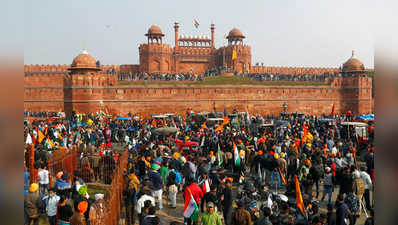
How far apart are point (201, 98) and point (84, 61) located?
41.3ft

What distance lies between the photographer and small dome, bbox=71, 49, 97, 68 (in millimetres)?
32812

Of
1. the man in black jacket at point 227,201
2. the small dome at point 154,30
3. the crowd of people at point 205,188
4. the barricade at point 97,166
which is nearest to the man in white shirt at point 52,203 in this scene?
the crowd of people at point 205,188

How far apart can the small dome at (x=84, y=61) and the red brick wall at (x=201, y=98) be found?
183 centimetres

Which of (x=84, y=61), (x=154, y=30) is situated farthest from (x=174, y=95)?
(x=154, y=30)

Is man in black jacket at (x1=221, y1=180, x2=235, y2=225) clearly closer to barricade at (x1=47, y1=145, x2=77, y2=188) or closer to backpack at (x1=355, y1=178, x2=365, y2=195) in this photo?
backpack at (x1=355, y1=178, x2=365, y2=195)

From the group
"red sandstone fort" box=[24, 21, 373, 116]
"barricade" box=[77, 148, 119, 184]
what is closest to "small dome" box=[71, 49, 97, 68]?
"red sandstone fort" box=[24, 21, 373, 116]

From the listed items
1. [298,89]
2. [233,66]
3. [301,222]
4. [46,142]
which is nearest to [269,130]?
[46,142]

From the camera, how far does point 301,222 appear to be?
5828 mm

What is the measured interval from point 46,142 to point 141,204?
802 centimetres

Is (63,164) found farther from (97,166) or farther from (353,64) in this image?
(353,64)

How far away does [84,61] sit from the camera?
32938mm

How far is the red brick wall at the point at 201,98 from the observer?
31812 mm

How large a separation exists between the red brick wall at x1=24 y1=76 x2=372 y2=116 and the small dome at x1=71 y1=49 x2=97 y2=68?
1.83 metres

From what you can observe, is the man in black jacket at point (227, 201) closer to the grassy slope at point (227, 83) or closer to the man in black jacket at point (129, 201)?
the man in black jacket at point (129, 201)
